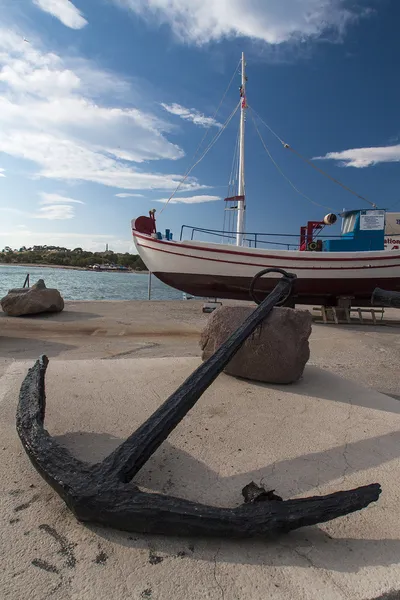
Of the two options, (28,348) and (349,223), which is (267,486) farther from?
(349,223)

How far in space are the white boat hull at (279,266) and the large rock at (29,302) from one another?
135 inches

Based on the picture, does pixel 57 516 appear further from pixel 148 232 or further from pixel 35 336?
pixel 148 232

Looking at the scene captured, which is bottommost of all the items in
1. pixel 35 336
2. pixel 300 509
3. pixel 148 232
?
pixel 35 336

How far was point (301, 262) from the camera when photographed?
398 inches

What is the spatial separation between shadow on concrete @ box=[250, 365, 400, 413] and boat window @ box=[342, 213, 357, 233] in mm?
9091

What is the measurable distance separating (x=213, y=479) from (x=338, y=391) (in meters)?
1.87

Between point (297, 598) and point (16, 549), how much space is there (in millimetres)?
1027

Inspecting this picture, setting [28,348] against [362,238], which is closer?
[28,348]

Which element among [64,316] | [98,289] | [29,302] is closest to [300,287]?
[64,316]

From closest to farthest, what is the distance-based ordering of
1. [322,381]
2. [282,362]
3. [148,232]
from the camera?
[282,362], [322,381], [148,232]

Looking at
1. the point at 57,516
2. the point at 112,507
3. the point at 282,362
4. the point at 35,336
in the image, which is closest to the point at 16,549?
the point at 57,516

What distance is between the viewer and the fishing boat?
Answer: 10.1m

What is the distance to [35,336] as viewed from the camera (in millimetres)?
6562

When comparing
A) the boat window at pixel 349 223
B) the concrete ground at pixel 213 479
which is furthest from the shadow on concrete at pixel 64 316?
the boat window at pixel 349 223
